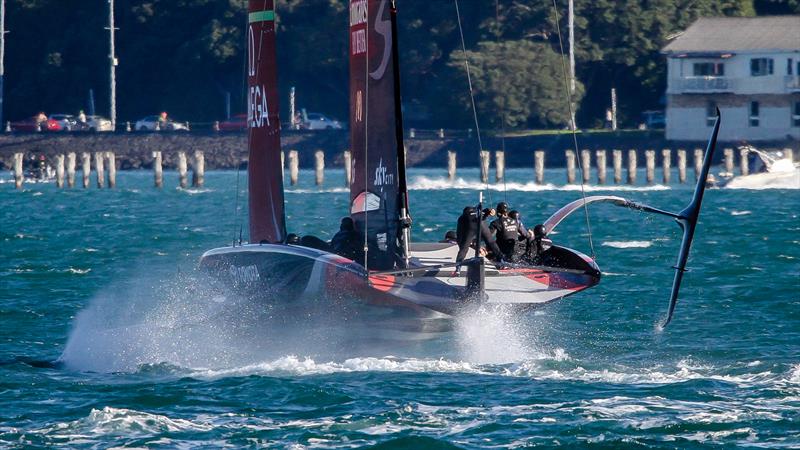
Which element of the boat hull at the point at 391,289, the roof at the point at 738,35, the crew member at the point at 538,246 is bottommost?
the boat hull at the point at 391,289

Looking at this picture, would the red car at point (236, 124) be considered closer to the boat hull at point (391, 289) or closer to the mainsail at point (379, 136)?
the mainsail at point (379, 136)

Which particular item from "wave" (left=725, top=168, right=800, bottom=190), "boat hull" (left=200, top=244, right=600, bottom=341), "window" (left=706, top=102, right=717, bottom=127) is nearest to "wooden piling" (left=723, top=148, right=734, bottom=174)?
"wave" (left=725, top=168, right=800, bottom=190)

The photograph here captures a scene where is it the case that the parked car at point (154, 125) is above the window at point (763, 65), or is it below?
below

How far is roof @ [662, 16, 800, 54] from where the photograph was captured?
260 ft

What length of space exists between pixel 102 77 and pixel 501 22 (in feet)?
84.8

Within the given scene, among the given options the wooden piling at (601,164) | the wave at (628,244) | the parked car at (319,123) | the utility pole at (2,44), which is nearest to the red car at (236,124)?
the parked car at (319,123)

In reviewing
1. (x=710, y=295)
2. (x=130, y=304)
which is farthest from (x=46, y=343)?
(x=710, y=295)

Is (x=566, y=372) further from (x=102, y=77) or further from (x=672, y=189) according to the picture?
(x=102, y=77)

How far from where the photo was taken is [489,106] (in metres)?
84.8

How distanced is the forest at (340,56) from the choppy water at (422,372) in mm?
51004

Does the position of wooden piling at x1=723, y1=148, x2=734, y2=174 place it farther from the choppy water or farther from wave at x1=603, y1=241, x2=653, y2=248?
the choppy water

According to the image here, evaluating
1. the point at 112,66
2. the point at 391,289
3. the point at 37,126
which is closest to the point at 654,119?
the point at 112,66

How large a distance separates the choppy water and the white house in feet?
151

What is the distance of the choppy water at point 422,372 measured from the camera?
16328mm
